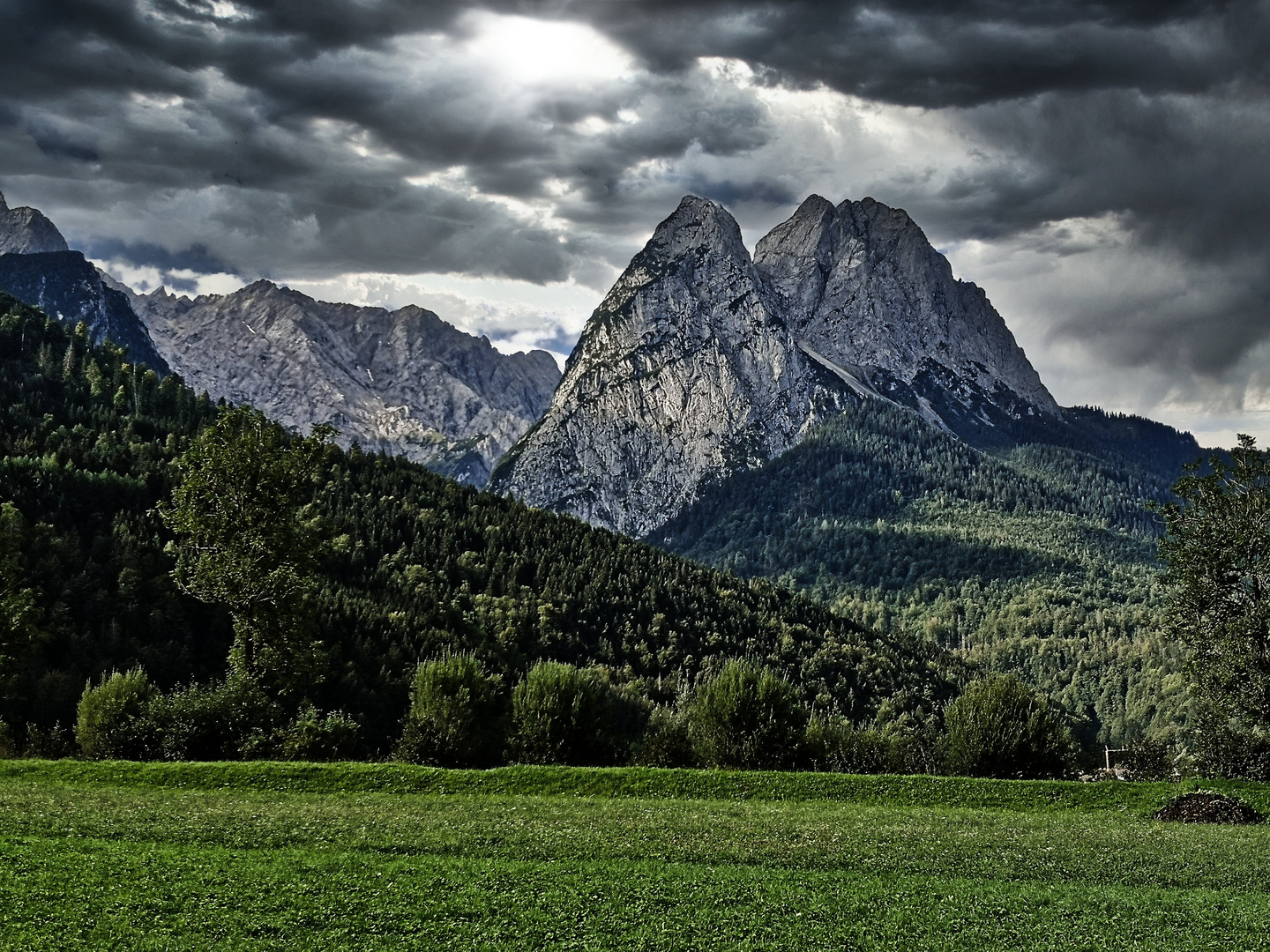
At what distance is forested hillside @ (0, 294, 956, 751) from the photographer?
88.1 metres

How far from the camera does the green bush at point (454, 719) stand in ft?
179

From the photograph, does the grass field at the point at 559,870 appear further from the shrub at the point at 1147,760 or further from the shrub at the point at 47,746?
the shrub at the point at 1147,760

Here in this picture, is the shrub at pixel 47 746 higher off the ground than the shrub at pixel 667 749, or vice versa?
the shrub at pixel 667 749

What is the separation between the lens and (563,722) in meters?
57.9

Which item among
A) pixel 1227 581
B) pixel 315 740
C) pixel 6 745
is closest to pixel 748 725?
pixel 315 740

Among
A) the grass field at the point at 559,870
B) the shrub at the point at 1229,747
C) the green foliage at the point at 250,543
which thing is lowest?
the grass field at the point at 559,870

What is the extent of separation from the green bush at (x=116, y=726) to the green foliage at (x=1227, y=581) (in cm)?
6497

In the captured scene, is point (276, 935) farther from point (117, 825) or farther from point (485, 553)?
point (485, 553)

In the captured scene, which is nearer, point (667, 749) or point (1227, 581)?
point (667, 749)

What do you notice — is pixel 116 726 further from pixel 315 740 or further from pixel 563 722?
pixel 563 722

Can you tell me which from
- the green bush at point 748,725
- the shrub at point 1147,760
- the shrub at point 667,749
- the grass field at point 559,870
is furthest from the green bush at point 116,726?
the shrub at point 1147,760

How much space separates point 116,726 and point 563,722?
972 inches

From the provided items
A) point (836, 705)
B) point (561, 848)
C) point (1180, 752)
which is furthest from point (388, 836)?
point (836, 705)

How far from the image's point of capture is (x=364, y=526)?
537ft
